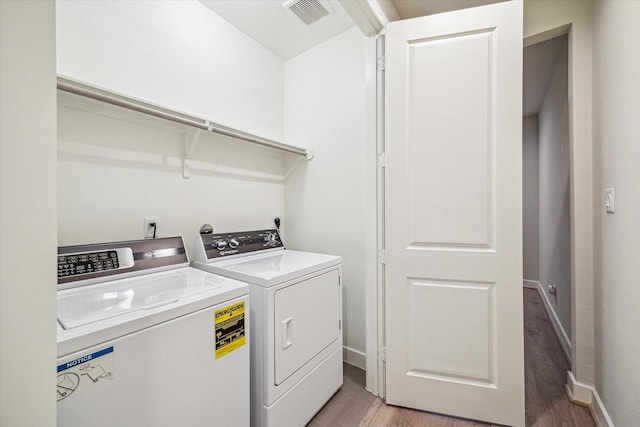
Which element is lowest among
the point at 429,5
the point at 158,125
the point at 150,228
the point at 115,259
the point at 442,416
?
the point at 442,416

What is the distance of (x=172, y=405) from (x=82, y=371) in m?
0.35

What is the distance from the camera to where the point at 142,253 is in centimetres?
146

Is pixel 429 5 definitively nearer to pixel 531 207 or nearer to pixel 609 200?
pixel 609 200

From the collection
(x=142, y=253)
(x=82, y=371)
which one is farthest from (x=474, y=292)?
(x=142, y=253)

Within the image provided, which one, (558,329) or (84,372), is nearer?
(84,372)

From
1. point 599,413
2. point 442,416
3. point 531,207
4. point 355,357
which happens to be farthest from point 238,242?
point 531,207

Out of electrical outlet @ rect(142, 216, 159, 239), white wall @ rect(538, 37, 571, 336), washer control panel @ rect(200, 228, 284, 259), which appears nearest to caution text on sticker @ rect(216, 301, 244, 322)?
washer control panel @ rect(200, 228, 284, 259)

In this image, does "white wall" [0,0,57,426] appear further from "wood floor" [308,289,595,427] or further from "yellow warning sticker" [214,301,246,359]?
"wood floor" [308,289,595,427]

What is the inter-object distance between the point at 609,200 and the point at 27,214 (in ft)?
7.16

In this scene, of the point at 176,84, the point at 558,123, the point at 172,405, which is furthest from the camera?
the point at 558,123

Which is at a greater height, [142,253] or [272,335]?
[142,253]

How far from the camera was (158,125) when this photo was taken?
5.52 ft

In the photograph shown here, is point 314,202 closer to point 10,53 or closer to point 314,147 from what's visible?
point 314,147

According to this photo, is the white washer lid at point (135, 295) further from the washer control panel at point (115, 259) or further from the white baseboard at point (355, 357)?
the white baseboard at point (355, 357)
